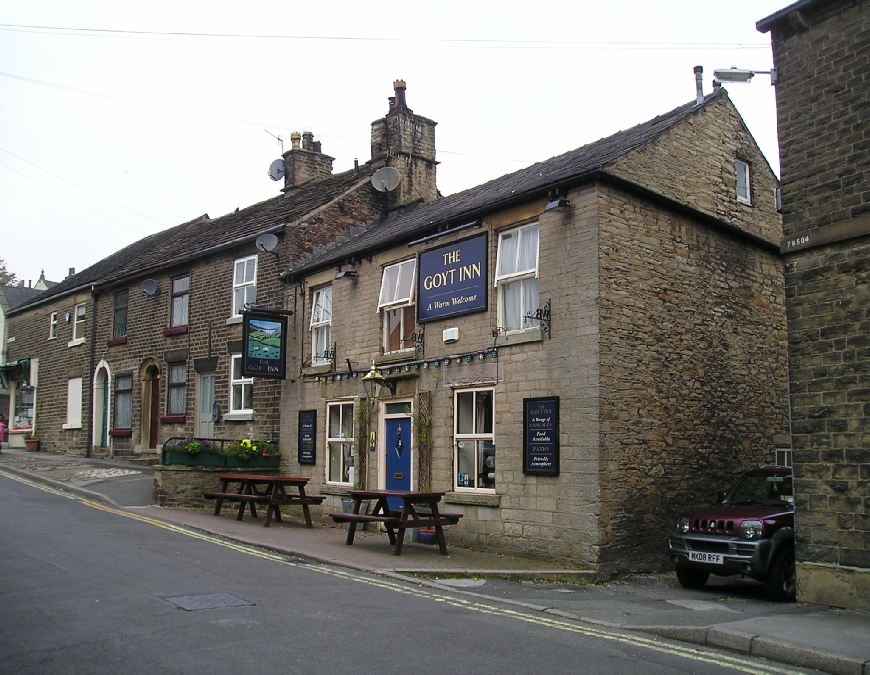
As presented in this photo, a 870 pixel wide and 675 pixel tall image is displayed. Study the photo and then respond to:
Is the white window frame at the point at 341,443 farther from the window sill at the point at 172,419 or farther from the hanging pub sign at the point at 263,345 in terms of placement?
the window sill at the point at 172,419

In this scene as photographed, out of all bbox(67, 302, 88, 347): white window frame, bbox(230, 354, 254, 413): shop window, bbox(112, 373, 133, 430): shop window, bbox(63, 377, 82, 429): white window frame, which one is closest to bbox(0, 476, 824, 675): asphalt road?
bbox(230, 354, 254, 413): shop window

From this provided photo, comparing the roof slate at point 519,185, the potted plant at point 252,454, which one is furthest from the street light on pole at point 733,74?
the potted plant at point 252,454

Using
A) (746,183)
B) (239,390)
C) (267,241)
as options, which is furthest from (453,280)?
(239,390)

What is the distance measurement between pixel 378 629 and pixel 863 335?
646cm

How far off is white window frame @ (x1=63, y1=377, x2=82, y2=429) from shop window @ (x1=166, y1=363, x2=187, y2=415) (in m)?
6.62

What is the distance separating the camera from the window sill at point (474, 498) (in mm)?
13250

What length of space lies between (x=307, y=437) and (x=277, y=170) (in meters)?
11.4

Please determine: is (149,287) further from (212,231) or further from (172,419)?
(172,419)

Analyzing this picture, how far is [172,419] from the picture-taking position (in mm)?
23453

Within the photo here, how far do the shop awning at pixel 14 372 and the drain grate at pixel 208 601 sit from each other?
1120 inches

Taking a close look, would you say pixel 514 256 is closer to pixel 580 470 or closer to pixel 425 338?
pixel 425 338

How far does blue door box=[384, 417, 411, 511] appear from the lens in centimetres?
1545

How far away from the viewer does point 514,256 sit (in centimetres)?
1384

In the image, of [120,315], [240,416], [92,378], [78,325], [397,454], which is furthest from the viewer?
[78,325]
